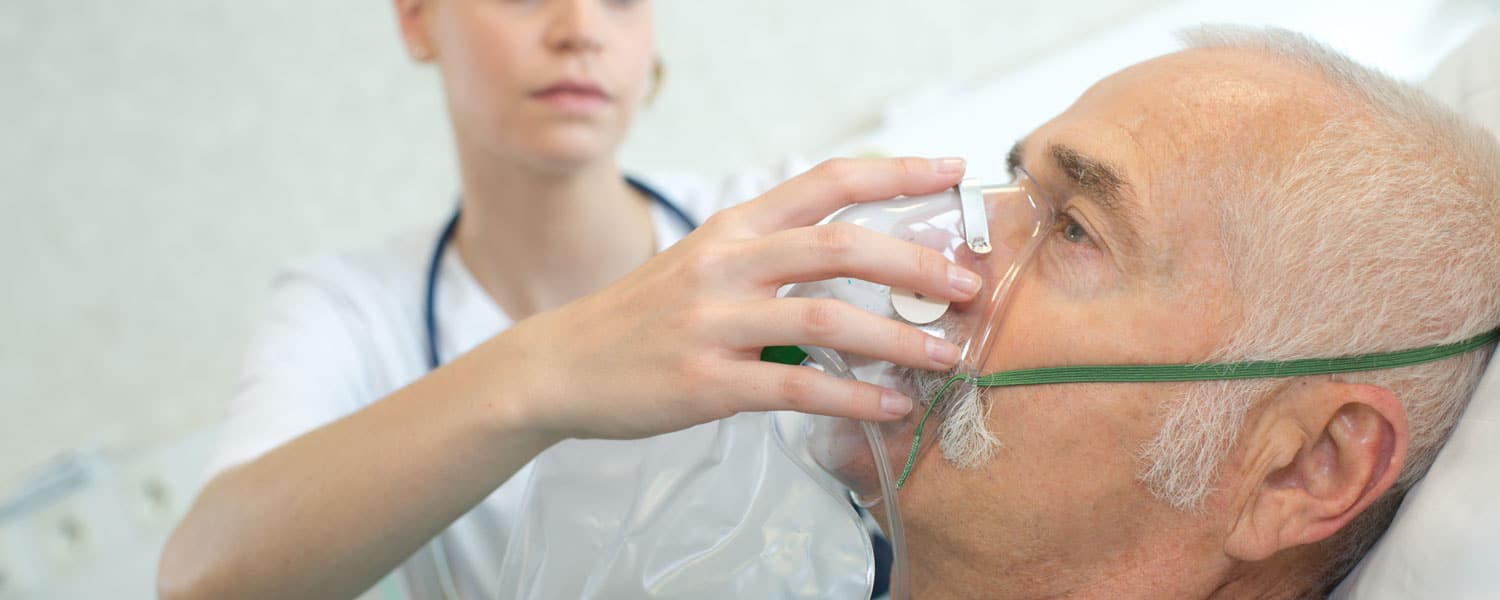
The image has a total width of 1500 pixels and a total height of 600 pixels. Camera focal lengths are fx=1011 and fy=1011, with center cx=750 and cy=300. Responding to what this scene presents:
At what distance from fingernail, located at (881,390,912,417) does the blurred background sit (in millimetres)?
1322

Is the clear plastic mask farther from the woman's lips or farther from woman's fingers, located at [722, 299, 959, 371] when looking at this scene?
the woman's lips

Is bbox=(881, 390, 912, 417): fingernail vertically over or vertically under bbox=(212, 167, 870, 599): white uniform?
over

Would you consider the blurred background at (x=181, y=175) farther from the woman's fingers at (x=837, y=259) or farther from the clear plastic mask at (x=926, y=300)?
the woman's fingers at (x=837, y=259)

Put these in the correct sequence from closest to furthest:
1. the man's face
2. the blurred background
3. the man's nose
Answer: the man's face → the man's nose → the blurred background

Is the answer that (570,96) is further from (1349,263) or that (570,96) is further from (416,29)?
(1349,263)

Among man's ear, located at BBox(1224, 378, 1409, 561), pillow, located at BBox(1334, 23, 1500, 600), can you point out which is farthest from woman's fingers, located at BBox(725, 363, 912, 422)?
pillow, located at BBox(1334, 23, 1500, 600)

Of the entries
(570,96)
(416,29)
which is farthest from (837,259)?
(416,29)

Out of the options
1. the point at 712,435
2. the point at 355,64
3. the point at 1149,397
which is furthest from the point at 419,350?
the point at 1149,397

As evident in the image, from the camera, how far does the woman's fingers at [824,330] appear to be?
785mm

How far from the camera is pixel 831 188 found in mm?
853

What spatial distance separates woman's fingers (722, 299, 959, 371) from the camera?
785mm

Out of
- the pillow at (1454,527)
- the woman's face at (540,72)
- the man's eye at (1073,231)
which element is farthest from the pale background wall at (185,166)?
the pillow at (1454,527)

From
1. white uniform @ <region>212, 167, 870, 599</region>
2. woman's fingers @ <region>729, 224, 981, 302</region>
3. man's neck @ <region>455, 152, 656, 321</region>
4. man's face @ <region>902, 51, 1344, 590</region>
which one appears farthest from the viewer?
man's neck @ <region>455, 152, 656, 321</region>

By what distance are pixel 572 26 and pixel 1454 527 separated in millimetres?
1151
